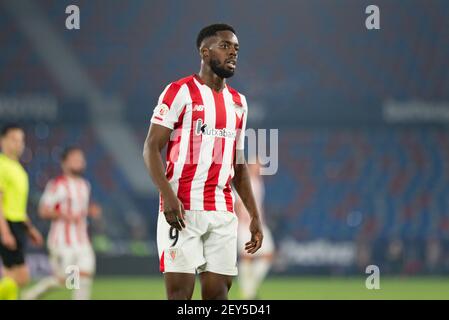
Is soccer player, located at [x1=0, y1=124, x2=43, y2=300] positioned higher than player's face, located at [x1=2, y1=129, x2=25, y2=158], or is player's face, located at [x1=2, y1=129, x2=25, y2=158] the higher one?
player's face, located at [x1=2, y1=129, x2=25, y2=158]

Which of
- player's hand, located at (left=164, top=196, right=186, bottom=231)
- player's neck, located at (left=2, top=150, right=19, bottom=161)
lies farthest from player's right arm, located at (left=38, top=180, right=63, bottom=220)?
player's hand, located at (left=164, top=196, right=186, bottom=231)

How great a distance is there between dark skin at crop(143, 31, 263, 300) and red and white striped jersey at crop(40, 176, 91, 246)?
4345 millimetres

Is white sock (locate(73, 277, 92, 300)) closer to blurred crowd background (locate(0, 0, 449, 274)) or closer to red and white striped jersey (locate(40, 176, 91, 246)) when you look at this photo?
red and white striped jersey (locate(40, 176, 91, 246))

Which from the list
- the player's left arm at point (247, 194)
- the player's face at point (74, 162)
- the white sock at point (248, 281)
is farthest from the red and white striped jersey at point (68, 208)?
the player's left arm at point (247, 194)

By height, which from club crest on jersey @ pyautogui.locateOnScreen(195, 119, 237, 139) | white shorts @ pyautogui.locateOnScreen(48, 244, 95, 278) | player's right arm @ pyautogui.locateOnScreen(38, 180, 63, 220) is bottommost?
white shorts @ pyautogui.locateOnScreen(48, 244, 95, 278)

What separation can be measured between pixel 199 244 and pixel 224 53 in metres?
1.01

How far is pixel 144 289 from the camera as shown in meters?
12.1

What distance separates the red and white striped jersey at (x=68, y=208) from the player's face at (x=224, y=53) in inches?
181

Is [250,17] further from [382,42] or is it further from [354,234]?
[354,234]

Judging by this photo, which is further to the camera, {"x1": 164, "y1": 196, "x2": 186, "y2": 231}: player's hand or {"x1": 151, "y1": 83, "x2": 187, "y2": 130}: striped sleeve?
{"x1": 151, "y1": 83, "x2": 187, "y2": 130}: striped sleeve

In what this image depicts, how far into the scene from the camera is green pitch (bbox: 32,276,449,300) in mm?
10898

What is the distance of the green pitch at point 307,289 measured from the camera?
10.9 metres

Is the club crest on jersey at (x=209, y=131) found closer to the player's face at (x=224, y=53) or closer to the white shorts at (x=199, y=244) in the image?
the player's face at (x=224, y=53)
